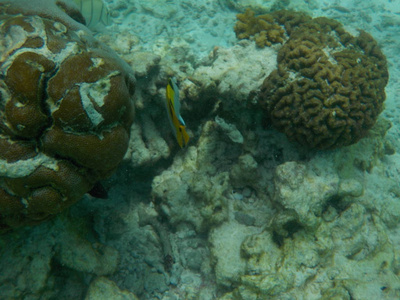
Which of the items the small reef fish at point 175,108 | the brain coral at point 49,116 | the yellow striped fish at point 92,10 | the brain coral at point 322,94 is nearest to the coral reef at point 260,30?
the brain coral at point 322,94

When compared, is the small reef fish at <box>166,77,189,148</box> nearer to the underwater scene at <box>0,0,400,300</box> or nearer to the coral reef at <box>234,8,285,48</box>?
the underwater scene at <box>0,0,400,300</box>

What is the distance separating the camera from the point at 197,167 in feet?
13.7

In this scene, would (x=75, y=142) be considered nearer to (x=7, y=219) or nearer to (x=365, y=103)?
(x=7, y=219)

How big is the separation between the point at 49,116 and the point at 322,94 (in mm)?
3118

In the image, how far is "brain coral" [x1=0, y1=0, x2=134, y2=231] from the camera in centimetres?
199

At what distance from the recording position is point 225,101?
12.8 feet

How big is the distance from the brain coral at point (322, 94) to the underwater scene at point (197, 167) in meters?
0.02

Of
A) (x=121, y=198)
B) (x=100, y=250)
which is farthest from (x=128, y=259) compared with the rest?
(x=121, y=198)

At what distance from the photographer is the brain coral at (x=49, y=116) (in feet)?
6.53

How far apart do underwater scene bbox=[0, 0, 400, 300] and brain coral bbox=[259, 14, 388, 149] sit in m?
0.02

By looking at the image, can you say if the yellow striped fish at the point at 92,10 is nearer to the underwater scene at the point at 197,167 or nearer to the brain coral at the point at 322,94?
the underwater scene at the point at 197,167

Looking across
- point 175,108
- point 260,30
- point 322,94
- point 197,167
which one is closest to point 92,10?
point 260,30

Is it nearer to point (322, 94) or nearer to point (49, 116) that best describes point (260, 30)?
point (322, 94)

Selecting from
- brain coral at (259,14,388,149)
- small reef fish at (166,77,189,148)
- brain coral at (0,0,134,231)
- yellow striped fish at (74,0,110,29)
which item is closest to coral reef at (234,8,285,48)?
brain coral at (259,14,388,149)
